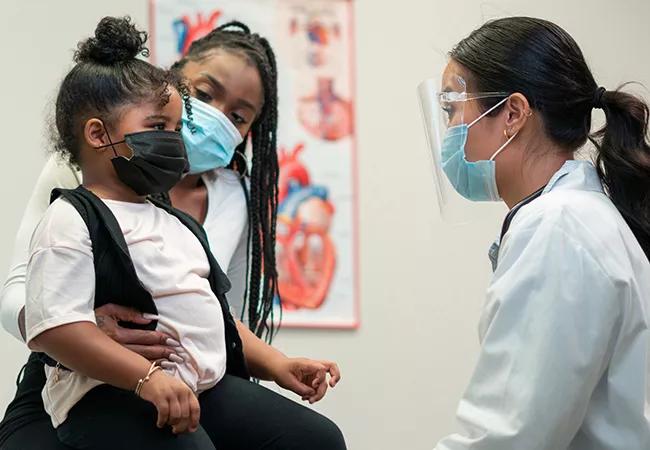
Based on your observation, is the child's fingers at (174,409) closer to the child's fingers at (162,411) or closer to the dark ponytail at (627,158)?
the child's fingers at (162,411)

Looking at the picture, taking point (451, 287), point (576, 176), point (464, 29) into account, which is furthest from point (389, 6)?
point (576, 176)

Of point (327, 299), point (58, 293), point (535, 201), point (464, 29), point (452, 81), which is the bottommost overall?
point (327, 299)

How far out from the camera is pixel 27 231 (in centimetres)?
161

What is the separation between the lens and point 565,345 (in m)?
1.21

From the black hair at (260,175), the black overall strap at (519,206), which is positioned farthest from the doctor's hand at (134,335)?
the black hair at (260,175)

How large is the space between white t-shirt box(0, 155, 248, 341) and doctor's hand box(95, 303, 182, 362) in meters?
0.31

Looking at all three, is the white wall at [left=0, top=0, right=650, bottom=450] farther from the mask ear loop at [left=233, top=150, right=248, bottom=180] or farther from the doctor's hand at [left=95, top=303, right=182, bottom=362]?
the doctor's hand at [left=95, top=303, right=182, bottom=362]

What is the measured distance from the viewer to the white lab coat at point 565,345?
121 centimetres

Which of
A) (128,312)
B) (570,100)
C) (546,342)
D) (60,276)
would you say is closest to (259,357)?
(128,312)

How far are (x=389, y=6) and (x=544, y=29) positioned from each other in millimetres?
1407

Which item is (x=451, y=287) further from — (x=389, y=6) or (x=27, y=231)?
(x=27, y=231)

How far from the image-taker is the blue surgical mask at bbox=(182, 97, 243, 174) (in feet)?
5.88

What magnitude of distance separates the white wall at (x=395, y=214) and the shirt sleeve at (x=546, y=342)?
146 centimetres

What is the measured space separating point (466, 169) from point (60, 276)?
0.70 m
